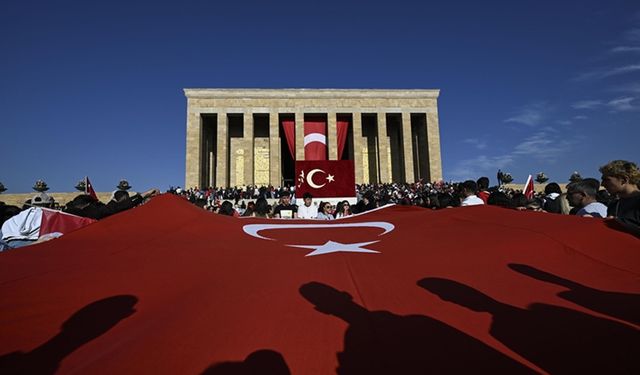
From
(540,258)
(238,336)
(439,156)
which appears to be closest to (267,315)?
(238,336)

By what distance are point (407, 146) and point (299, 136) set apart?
10.6 m

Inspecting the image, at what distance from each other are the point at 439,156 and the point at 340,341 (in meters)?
34.4

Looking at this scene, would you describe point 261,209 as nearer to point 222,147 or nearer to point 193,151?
point 222,147

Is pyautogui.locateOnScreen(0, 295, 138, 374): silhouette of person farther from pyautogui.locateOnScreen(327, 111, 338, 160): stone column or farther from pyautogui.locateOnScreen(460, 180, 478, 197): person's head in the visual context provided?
pyautogui.locateOnScreen(327, 111, 338, 160): stone column

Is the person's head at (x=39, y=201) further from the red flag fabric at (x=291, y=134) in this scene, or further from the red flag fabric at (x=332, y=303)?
the red flag fabric at (x=291, y=134)

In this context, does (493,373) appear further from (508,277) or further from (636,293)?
(636,293)

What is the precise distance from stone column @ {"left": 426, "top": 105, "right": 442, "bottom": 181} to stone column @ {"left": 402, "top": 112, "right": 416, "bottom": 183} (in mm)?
1809

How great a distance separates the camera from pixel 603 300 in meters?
1.80

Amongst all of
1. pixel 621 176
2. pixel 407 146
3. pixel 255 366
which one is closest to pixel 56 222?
pixel 255 366

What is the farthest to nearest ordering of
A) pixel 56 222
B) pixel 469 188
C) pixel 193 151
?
pixel 193 151 < pixel 469 188 < pixel 56 222

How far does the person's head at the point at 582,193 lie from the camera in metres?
3.60

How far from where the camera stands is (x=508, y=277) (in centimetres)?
214

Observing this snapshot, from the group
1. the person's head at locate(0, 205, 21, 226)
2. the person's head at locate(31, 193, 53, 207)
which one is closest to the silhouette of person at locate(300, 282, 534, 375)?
the person's head at locate(0, 205, 21, 226)

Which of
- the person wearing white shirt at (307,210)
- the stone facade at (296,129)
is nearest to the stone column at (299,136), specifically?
the stone facade at (296,129)
